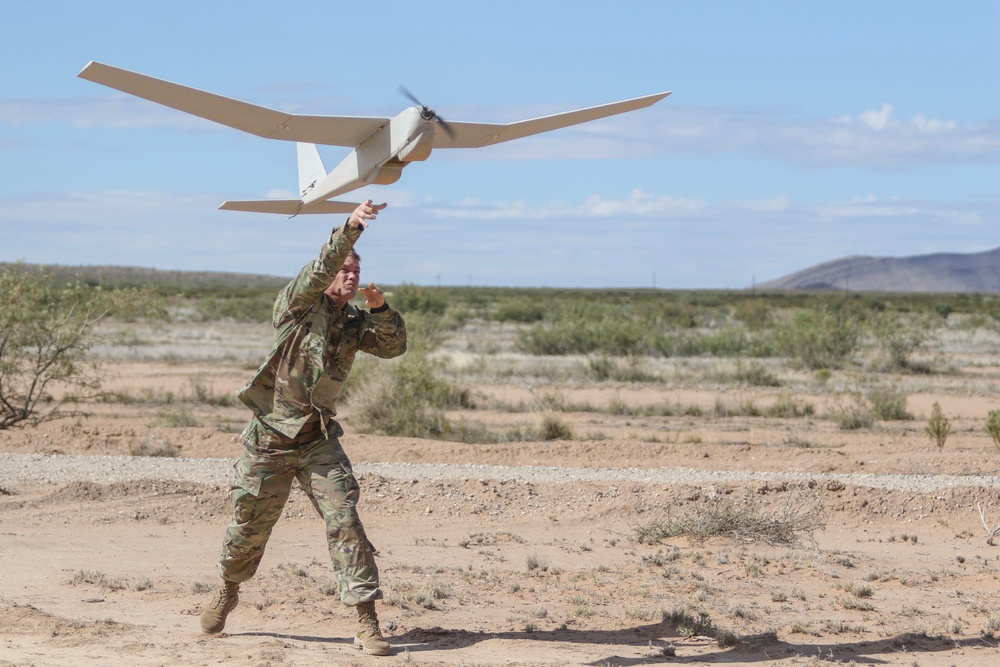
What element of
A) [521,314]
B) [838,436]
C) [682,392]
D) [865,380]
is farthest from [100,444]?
[521,314]

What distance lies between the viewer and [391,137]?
6.79 meters

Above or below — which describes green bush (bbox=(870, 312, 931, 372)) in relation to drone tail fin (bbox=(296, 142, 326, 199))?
below

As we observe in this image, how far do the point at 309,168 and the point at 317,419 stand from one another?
91.5 inches

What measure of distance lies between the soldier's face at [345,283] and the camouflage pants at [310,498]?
854 mm

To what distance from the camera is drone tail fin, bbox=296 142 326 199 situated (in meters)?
8.05

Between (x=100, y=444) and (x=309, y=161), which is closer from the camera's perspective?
(x=309, y=161)

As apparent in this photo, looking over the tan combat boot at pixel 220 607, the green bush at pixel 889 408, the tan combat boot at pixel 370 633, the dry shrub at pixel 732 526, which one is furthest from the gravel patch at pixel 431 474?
the green bush at pixel 889 408

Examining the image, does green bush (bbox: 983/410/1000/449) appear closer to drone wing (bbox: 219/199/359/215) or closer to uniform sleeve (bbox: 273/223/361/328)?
drone wing (bbox: 219/199/359/215)

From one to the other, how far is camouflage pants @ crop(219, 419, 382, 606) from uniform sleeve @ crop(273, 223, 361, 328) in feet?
2.36

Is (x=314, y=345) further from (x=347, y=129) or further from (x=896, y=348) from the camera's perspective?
(x=896, y=348)

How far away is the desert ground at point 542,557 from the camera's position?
7.17 metres

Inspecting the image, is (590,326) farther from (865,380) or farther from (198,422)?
(198,422)

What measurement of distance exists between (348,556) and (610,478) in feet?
24.8

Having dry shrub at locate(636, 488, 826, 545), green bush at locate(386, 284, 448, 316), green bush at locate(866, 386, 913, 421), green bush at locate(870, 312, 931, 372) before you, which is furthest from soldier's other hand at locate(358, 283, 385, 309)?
green bush at locate(386, 284, 448, 316)
